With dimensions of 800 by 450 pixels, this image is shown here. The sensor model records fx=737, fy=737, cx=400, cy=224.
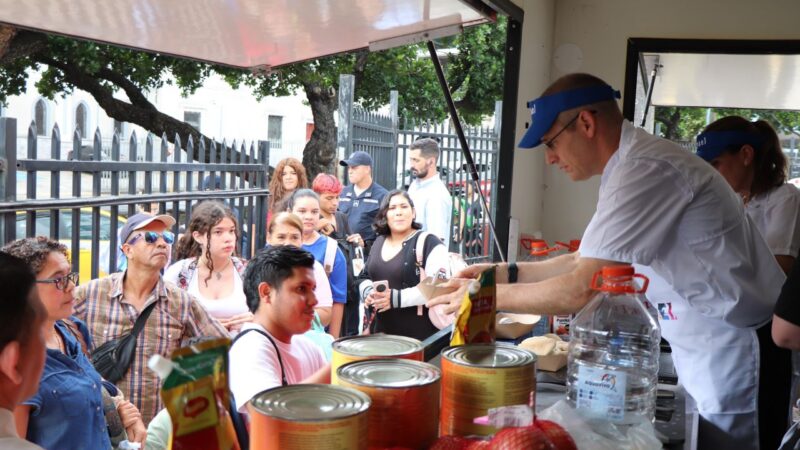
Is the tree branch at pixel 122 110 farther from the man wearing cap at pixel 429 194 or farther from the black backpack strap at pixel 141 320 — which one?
the black backpack strap at pixel 141 320

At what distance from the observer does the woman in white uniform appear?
3.34 metres

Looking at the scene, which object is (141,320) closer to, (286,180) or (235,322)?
(235,322)

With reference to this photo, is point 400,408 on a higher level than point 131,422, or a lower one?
higher

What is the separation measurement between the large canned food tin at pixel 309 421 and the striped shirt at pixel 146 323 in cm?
257

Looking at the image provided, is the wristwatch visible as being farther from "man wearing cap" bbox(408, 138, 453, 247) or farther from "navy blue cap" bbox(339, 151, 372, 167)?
"navy blue cap" bbox(339, 151, 372, 167)

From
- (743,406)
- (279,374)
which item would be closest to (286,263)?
(279,374)

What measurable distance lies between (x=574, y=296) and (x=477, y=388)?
30.8 inches

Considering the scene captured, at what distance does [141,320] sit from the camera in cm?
361

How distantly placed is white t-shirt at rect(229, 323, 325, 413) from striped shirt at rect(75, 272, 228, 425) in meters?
1.43

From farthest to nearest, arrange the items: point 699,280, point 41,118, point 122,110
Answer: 1. point 41,118
2. point 122,110
3. point 699,280

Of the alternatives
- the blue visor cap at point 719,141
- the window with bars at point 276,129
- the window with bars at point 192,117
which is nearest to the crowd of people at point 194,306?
the blue visor cap at point 719,141

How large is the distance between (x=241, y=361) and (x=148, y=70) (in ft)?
41.6

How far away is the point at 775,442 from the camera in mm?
2232

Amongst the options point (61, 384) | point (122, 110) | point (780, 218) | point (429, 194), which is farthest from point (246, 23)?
point (122, 110)
